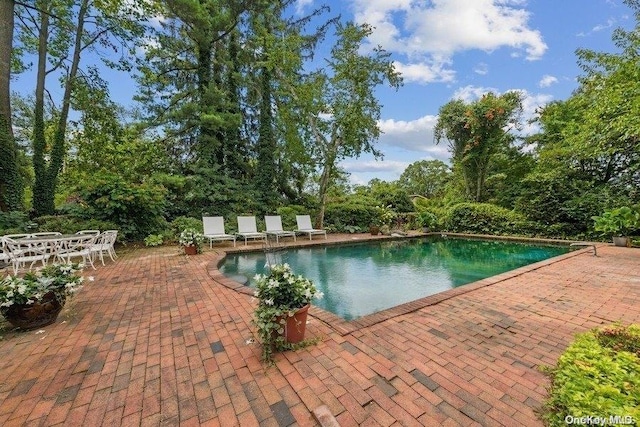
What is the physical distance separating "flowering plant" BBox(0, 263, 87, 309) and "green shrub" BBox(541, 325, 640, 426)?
4.39 meters

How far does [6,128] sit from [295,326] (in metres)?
10.4

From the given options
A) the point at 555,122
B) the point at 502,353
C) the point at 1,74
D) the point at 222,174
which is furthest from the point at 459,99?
the point at 1,74

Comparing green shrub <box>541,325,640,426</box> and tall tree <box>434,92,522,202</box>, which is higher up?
tall tree <box>434,92,522,202</box>

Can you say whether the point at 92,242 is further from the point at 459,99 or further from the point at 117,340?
the point at 459,99

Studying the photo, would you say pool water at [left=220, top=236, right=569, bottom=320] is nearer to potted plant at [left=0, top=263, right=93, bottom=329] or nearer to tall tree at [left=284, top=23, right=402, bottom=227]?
potted plant at [left=0, top=263, right=93, bottom=329]

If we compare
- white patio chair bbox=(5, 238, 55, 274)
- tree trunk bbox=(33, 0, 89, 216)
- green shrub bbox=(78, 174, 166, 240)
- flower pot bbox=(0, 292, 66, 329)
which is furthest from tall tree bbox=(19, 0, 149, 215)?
flower pot bbox=(0, 292, 66, 329)

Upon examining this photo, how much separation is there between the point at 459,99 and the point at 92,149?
717 inches

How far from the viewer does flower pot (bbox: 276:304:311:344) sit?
2.42 meters

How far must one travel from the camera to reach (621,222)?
7.92 metres

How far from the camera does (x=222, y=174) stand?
12.6m

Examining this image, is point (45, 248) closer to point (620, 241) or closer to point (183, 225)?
point (183, 225)

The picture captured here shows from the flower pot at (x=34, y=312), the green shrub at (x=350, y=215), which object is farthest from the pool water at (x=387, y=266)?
the green shrub at (x=350, y=215)

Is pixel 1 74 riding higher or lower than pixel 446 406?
higher

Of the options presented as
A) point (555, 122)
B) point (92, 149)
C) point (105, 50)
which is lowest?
point (92, 149)
